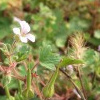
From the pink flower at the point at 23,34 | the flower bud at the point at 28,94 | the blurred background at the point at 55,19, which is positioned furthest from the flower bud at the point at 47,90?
the blurred background at the point at 55,19

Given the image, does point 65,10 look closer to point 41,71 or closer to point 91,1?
point 91,1

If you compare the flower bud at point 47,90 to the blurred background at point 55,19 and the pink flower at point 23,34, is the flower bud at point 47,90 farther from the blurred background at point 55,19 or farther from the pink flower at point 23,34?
the blurred background at point 55,19

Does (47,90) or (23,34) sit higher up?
(23,34)

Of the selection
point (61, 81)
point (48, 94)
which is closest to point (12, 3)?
point (61, 81)

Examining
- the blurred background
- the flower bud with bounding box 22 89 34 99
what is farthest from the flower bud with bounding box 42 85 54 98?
the blurred background

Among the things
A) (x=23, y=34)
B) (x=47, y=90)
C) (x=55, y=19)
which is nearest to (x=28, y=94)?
(x=47, y=90)

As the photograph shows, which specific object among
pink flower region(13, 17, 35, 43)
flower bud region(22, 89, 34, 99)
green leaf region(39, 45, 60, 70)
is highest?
pink flower region(13, 17, 35, 43)

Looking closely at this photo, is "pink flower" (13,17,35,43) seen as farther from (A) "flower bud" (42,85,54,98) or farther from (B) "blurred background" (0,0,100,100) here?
(B) "blurred background" (0,0,100,100)

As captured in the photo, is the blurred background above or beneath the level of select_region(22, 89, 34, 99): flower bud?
above

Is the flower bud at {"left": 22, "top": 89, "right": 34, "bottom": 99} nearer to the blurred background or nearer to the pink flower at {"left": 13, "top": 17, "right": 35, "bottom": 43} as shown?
the pink flower at {"left": 13, "top": 17, "right": 35, "bottom": 43}

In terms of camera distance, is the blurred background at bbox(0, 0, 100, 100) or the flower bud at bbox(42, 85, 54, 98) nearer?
the flower bud at bbox(42, 85, 54, 98)

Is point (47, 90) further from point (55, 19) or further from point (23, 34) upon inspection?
point (55, 19)
